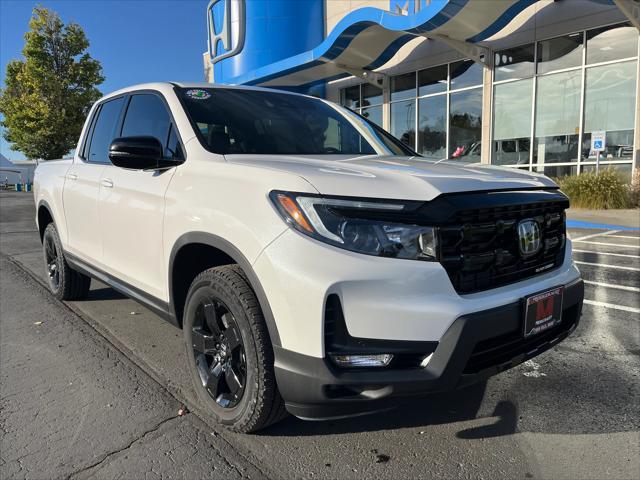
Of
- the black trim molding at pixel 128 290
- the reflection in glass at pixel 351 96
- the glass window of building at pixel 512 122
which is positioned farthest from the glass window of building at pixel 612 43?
the black trim molding at pixel 128 290

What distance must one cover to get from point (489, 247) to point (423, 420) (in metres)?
1.06

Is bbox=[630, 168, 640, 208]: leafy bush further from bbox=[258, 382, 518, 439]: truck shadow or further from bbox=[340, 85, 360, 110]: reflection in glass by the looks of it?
bbox=[258, 382, 518, 439]: truck shadow

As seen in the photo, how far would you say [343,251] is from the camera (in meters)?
1.96

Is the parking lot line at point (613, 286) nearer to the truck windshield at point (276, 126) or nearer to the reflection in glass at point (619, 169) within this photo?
the truck windshield at point (276, 126)

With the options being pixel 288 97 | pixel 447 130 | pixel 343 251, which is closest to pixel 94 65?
pixel 447 130

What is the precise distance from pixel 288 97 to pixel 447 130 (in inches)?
574

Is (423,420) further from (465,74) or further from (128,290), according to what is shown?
(465,74)

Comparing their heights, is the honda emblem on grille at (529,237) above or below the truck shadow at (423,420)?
above

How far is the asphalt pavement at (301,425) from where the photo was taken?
2.29m

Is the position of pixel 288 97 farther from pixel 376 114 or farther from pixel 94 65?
pixel 94 65

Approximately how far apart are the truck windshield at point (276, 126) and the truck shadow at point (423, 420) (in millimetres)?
1522

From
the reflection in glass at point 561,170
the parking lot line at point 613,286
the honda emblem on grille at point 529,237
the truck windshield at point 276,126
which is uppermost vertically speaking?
the truck windshield at point 276,126

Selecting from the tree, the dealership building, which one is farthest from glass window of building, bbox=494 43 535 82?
the tree

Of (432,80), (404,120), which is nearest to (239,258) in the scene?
(432,80)
